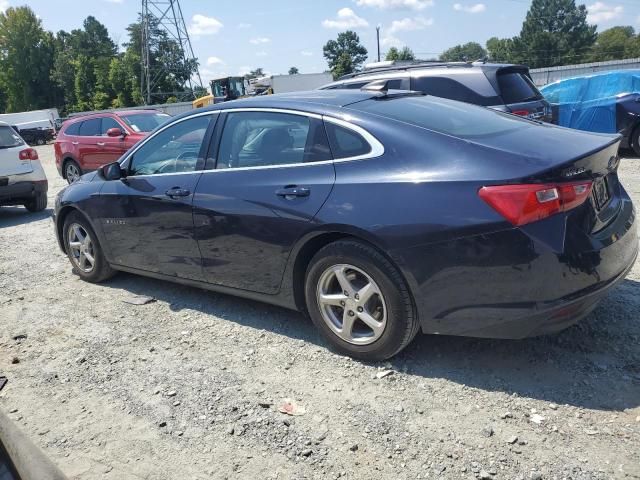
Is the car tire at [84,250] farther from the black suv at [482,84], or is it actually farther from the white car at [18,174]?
the white car at [18,174]

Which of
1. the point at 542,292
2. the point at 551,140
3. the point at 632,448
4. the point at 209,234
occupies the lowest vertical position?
the point at 632,448

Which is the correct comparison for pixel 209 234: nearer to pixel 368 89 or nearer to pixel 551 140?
pixel 368 89

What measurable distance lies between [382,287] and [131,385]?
68.1 inches

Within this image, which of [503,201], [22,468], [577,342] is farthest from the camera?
[577,342]

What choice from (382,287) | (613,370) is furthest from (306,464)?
(613,370)

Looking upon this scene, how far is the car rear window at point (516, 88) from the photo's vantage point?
26.1 feet

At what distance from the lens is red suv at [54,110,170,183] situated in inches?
454

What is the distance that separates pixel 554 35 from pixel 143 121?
8491cm

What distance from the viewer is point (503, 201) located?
9.28 ft

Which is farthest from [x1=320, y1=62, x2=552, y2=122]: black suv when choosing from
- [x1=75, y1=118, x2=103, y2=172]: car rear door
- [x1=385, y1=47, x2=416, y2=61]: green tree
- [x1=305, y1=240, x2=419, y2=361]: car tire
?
[x1=385, y1=47, x2=416, y2=61]: green tree

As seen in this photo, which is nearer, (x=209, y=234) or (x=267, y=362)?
(x=267, y=362)

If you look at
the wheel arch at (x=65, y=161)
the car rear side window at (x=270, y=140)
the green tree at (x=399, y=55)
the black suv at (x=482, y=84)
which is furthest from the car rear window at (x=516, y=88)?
the green tree at (x=399, y=55)

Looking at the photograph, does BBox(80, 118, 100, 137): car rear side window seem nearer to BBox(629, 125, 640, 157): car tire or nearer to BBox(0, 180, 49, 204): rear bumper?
BBox(0, 180, 49, 204): rear bumper

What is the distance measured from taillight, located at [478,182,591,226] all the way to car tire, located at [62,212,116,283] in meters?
3.86
